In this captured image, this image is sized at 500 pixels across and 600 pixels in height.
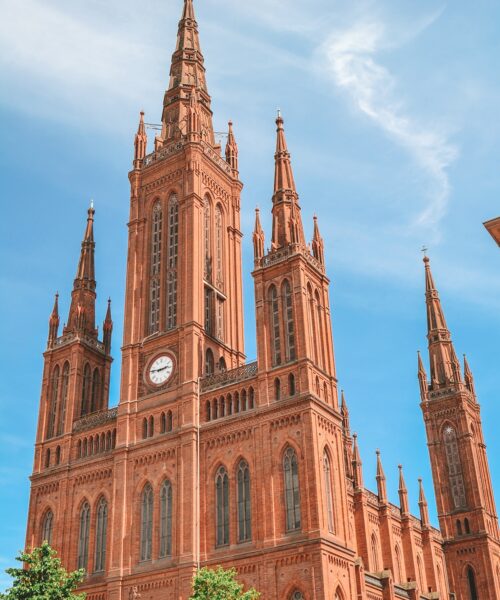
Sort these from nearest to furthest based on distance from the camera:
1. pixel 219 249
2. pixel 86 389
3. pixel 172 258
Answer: pixel 172 258, pixel 86 389, pixel 219 249

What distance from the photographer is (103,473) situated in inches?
2168

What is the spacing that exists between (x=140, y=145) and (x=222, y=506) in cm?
3270

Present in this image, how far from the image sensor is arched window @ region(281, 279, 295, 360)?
50094 millimetres

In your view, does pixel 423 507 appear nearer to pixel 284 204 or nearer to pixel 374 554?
pixel 374 554

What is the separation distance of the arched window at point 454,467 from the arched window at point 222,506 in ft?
127

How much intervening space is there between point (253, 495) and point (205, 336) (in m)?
13.4

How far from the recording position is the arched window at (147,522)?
50250 mm

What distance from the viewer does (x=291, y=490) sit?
4609cm

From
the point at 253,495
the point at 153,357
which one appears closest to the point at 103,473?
the point at 153,357

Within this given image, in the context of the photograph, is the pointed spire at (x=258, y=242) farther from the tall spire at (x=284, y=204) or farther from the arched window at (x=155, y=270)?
the arched window at (x=155, y=270)

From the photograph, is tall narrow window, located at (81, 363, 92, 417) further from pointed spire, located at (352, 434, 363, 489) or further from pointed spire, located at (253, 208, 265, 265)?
pointed spire, located at (352, 434, 363, 489)

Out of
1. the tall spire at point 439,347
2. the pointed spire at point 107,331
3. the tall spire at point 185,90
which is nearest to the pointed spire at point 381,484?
the tall spire at point 439,347

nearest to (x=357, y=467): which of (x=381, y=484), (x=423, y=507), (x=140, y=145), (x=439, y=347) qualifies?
(x=381, y=484)

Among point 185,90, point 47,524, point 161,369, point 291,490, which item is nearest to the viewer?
point 291,490
